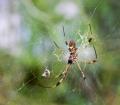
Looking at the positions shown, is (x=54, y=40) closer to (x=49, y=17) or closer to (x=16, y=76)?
(x=16, y=76)

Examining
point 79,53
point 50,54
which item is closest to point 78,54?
point 79,53

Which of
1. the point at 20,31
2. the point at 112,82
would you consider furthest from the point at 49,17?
the point at 112,82

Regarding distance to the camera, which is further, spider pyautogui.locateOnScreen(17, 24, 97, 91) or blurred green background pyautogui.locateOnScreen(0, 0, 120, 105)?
blurred green background pyautogui.locateOnScreen(0, 0, 120, 105)

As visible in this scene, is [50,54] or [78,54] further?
[50,54]

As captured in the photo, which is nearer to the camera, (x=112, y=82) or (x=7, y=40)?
(x=7, y=40)

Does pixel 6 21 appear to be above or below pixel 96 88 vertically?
above

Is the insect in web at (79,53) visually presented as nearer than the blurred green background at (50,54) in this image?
Yes

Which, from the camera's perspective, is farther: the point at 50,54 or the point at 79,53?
the point at 50,54

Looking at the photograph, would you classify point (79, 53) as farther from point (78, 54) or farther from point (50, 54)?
point (50, 54)
